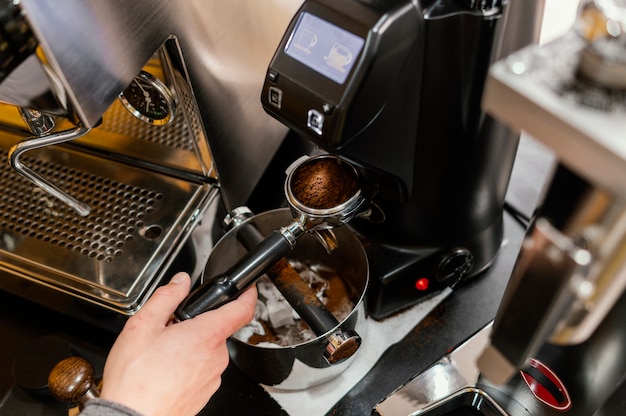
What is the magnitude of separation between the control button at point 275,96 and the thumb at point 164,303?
200 mm

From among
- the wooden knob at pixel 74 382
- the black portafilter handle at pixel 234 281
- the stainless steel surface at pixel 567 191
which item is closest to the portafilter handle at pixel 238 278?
the black portafilter handle at pixel 234 281

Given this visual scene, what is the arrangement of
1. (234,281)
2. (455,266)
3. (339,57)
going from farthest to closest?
1. (455,266)
2. (234,281)
3. (339,57)

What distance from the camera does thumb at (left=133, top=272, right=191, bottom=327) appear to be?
1.75ft

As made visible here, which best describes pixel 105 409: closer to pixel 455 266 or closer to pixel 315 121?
pixel 315 121

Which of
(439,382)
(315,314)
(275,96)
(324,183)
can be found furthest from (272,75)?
(439,382)

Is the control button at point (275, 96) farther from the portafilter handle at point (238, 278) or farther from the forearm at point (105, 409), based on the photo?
the forearm at point (105, 409)

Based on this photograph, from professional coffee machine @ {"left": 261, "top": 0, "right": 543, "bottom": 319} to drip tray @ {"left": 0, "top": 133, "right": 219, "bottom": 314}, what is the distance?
0.85ft

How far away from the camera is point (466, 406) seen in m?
0.58

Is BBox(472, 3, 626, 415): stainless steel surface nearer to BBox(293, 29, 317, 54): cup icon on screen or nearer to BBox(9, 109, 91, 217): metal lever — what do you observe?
BBox(293, 29, 317, 54): cup icon on screen

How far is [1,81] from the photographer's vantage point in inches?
17.9

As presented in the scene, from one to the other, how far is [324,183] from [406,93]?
0.46ft

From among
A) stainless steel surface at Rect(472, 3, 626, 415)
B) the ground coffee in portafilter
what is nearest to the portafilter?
the ground coffee in portafilter

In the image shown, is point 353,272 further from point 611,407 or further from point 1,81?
point 1,81

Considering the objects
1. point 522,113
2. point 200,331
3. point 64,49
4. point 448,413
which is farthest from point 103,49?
point 448,413
